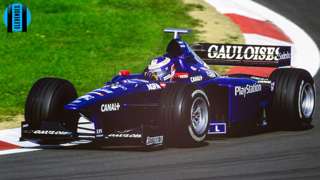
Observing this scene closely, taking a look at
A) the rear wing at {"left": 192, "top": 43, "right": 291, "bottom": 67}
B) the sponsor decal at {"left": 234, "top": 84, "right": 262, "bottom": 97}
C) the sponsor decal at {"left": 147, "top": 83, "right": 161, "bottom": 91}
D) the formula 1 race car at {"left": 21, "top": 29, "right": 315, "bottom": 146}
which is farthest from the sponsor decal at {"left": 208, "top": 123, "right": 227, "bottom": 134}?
the rear wing at {"left": 192, "top": 43, "right": 291, "bottom": 67}

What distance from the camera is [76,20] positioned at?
22.8 metres

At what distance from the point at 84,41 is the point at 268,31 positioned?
12.0ft

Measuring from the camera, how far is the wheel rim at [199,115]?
42.1 feet

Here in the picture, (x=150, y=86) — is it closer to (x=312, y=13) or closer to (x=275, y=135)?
(x=275, y=135)

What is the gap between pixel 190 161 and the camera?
38.8 feet

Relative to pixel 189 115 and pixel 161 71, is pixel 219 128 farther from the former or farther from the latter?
pixel 161 71

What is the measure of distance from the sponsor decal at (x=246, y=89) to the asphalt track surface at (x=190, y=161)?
1.89ft

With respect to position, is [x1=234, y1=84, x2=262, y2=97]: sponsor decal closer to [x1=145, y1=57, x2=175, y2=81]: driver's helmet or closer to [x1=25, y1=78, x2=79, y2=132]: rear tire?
[x1=145, y1=57, x2=175, y2=81]: driver's helmet

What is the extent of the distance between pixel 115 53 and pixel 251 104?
6797 millimetres

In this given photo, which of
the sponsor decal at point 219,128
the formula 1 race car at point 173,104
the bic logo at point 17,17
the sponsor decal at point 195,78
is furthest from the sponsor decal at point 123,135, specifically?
the bic logo at point 17,17

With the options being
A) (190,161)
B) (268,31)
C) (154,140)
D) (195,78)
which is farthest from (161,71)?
(268,31)

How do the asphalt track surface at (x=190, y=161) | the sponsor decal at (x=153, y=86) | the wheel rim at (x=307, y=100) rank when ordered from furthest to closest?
the wheel rim at (x=307, y=100), the sponsor decal at (x=153, y=86), the asphalt track surface at (x=190, y=161)

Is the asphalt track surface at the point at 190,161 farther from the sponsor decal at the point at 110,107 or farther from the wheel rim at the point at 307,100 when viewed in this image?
the wheel rim at the point at 307,100

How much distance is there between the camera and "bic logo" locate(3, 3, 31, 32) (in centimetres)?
2236
